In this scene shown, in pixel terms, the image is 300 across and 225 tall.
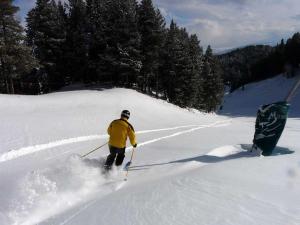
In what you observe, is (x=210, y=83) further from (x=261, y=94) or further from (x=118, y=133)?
(x=118, y=133)

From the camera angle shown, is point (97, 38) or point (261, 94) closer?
point (97, 38)

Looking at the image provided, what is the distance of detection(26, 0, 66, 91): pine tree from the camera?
46156mm

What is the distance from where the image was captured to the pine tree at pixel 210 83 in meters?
69.6

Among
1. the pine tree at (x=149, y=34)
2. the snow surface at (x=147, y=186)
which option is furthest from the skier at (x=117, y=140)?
the pine tree at (x=149, y=34)

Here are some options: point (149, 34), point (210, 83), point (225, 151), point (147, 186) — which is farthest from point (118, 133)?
point (210, 83)

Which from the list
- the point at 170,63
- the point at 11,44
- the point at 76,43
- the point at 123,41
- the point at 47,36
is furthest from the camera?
the point at 170,63

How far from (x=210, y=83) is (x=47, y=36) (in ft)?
113

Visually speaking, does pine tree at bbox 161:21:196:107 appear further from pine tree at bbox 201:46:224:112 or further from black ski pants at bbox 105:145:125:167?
black ski pants at bbox 105:145:125:167

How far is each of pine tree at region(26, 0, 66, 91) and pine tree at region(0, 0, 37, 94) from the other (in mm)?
9296

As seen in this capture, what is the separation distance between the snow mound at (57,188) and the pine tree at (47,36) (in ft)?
129

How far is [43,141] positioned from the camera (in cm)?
1552

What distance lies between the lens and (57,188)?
814 centimetres

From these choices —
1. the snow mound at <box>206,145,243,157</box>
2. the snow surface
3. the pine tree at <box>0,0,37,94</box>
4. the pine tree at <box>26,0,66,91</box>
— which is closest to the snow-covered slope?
the pine tree at <box>26,0,66,91</box>

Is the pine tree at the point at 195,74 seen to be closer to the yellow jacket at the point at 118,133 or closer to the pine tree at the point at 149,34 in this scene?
the pine tree at the point at 149,34
